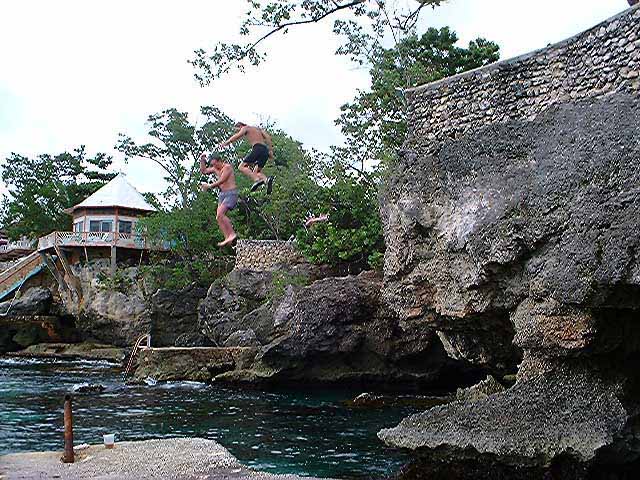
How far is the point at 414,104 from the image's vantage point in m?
14.1

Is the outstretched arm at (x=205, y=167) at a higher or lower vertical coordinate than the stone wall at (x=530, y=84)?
lower

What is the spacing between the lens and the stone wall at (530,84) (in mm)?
10602

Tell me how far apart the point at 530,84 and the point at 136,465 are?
8626mm

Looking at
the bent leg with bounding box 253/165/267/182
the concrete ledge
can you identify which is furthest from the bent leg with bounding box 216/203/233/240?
the concrete ledge

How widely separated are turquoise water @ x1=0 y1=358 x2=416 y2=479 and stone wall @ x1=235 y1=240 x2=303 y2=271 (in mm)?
6276

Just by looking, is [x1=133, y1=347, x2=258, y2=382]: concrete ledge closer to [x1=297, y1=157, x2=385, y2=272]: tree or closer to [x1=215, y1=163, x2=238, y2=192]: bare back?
[x1=297, y1=157, x2=385, y2=272]: tree

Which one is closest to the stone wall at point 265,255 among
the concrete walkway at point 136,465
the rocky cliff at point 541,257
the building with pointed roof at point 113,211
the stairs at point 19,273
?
the building with pointed roof at point 113,211

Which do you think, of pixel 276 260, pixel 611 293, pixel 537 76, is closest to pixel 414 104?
pixel 537 76

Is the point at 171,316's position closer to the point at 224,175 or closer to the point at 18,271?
the point at 18,271

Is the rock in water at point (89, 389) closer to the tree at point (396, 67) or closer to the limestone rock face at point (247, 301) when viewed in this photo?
the limestone rock face at point (247, 301)

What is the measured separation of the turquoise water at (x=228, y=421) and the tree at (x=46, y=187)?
713 inches

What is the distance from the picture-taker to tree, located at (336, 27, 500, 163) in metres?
21.2

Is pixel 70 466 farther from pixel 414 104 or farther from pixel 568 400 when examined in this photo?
pixel 414 104

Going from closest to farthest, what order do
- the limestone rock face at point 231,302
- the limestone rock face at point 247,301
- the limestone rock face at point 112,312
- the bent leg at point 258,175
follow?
the bent leg at point 258,175
the limestone rock face at point 247,301
the limestone rock face at point 231,302
the limestone rock face at point 112,312
